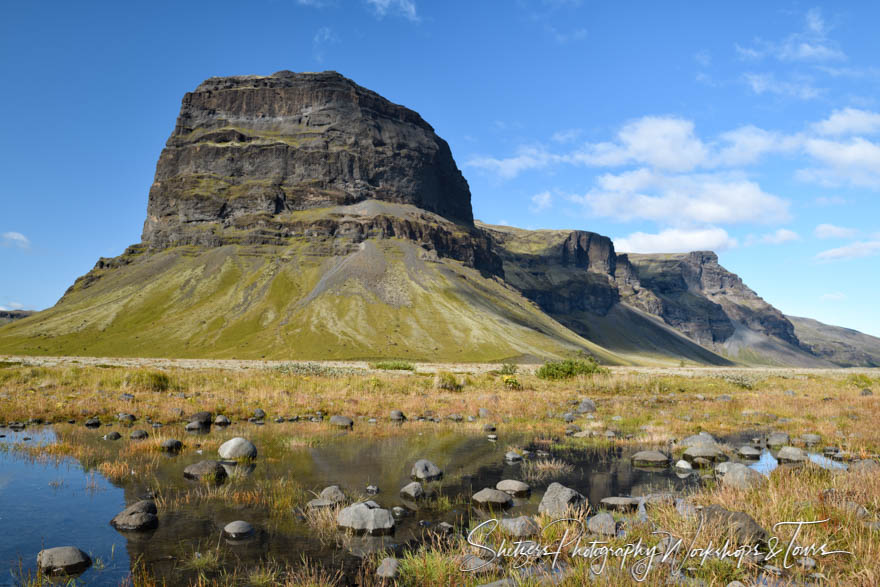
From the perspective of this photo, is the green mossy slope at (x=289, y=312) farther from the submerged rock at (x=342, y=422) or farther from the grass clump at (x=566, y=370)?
the submerged rock at (x=342, y=422)

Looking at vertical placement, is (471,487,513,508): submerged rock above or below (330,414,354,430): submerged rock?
above

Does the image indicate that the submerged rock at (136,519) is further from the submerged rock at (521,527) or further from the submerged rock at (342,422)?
the submerged rock at (342,422)

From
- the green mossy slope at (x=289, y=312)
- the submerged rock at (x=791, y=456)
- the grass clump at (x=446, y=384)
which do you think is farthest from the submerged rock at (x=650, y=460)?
the green mossy slope at (x=289, y=312)

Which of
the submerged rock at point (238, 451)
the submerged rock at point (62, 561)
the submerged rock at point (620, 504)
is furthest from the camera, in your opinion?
the submerged rock at point (238, 451)

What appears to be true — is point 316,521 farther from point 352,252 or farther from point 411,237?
point 411,237

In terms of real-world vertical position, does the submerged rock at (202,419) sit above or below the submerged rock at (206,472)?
below

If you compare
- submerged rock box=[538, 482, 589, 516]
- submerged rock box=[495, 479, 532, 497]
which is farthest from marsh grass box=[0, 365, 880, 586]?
submerged rock box=[495, 479, 532, 497]

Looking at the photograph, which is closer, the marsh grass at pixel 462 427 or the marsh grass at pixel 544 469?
the marsh grass at pixel 462 427

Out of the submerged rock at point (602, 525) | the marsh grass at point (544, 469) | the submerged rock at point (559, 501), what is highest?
the submerged rock at point (602, 525)

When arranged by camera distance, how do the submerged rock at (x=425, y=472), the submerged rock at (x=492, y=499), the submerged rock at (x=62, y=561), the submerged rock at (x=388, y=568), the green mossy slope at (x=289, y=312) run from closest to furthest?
the submerged rock at (x=388, y=568)
the submerged rock at (x=62, y=561)
the submerged rock at (x=492, y=499)
the submerged rock at (x=425, y=472)
the green mossy slope at (x=289, y=312)

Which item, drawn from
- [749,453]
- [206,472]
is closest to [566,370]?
[749,453]

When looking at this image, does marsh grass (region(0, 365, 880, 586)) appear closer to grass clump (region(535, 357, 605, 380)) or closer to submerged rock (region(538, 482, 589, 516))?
grass clump (region(535, 357, 605, 380))

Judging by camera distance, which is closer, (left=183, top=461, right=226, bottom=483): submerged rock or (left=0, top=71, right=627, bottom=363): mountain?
(left=183, top=461, right=226, bottom=483): submerged rock

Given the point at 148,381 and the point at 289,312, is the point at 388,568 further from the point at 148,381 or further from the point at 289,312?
the point at 289,312
